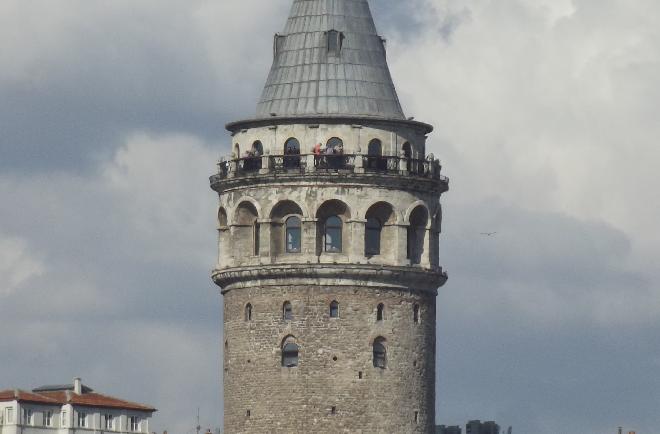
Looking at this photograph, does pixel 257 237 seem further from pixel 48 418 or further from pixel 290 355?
pixel 48 418

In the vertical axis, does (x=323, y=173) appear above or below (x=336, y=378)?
above

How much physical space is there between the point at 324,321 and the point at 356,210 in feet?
16.3

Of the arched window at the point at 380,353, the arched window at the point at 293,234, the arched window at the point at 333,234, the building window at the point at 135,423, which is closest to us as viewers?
the arched window at the point at 380,353

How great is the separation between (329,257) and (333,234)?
1181mm

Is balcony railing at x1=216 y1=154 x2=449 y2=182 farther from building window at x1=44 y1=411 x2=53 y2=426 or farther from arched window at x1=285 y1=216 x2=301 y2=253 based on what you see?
building window at x1=44 y1=411 x2=53 y2=426

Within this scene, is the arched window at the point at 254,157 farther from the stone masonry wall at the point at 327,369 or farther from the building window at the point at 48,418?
the building window at the point at 48,418

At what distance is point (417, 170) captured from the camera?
132 meters

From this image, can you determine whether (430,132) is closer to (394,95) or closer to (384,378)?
(394,95)

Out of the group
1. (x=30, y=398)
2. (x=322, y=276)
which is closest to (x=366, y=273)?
(x=322, y=276)

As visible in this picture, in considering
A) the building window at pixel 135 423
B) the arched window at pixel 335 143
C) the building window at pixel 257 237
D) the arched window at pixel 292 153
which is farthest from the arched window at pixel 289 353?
the building window at pixel 135 423

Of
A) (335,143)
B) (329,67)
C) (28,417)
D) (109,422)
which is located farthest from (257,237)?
(109,422)

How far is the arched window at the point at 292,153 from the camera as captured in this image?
130m

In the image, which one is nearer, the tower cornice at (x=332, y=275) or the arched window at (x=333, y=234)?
the tower cornice at (x=332, y=275)

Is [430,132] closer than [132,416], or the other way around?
[430,132]
